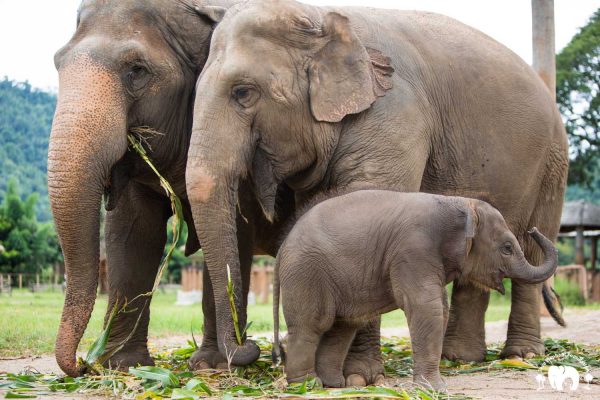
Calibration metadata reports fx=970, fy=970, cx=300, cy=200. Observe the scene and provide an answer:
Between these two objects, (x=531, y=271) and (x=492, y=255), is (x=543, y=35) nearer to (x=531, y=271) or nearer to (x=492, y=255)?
(x=531, y=271)

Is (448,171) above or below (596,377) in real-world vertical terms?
above

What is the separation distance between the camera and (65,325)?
5.56 meters

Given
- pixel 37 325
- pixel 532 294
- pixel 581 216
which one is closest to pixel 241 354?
pixel 532 294

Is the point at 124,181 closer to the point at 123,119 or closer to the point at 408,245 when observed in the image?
the point at 123,119

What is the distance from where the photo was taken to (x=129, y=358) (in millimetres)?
6688

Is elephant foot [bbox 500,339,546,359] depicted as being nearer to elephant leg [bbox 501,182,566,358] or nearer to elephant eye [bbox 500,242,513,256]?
elephant leg [bbox 501,182,566,358]

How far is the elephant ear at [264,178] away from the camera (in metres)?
5.64

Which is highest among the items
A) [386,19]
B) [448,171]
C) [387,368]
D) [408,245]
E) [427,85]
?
[386,19]

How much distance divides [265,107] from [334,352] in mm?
1439

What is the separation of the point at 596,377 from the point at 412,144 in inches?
72.1

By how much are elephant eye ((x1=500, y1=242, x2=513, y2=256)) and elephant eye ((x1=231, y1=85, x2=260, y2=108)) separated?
5.30 feet

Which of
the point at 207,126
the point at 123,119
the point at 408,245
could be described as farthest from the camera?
the point at 123,119

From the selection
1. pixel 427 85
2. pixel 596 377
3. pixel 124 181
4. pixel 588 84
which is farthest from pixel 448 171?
pixel 588 84

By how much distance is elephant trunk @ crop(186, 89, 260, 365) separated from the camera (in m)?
5.22
